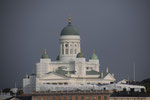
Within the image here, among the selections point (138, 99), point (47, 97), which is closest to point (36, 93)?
point (47, 97)

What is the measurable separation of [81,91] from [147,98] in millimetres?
11908

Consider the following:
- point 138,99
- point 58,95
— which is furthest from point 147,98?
point 58,95

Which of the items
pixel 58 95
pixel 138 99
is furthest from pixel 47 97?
pixel 138 99

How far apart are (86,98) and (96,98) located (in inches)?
56.6

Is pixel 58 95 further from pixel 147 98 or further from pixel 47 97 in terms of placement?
pixel 147 98

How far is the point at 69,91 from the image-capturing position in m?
197

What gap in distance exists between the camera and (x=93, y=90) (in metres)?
197

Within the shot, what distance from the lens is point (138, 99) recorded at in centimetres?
18812

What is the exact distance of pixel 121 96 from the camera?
192 meters

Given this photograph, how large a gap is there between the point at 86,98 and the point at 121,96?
5.19 metres

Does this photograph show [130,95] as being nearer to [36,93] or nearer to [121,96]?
[121,96]

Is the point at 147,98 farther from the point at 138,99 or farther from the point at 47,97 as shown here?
the point at 47,97

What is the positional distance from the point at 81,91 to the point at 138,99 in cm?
1119

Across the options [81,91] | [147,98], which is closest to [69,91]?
[81,91]
